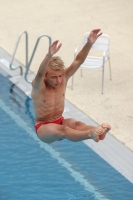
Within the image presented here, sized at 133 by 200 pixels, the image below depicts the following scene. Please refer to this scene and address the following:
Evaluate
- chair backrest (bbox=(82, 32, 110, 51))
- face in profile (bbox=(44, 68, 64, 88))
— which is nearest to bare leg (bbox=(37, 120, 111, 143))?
face in profile (bbox=(44, 68, 64, 88))

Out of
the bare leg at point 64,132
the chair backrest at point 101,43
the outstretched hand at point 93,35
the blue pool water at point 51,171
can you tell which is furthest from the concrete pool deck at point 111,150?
the outstretched hand at point 93,35

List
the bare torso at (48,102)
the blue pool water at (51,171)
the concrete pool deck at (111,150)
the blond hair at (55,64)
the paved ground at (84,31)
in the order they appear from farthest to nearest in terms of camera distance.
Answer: the paved ground at (84,31) < the concrete pool deck at (111,150) < the blue pool water at (51,171) < the bare torso at (48,102) < the blond hair at (55,64)

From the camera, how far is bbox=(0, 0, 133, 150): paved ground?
33.3ft

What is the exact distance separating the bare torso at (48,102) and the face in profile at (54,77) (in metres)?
0.09

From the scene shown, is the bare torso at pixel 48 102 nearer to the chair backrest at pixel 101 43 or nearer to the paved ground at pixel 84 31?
the paved ground at pixel 84 31

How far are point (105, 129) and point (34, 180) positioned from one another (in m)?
2.82

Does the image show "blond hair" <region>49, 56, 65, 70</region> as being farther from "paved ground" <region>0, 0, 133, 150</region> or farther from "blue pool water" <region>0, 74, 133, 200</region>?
"paved ground" <region>0, 0, 133, 150</region>

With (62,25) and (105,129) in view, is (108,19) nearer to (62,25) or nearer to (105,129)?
(62,25)

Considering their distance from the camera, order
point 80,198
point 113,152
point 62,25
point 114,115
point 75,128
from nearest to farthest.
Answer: point 75,128 < point 80,198 < point 113,152 < point 114,115 < point 62,25

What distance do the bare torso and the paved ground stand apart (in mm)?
2463

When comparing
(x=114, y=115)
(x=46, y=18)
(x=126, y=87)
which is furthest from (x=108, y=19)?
(x=114, y=115)

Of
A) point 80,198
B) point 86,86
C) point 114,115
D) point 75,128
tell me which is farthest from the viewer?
point 86,86

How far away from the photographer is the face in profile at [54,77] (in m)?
6.54

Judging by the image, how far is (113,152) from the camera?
29.7 feet
